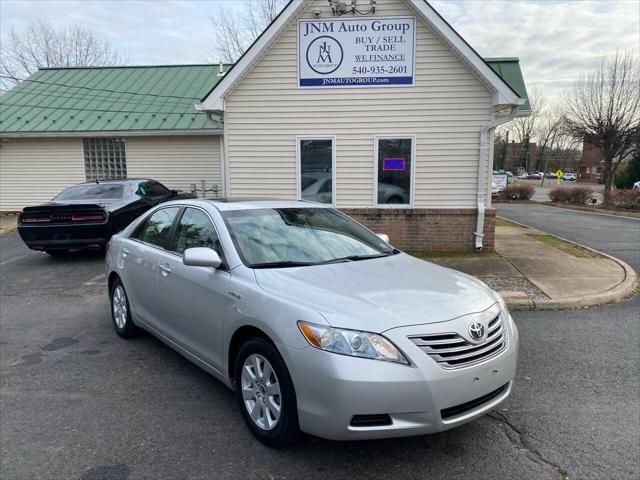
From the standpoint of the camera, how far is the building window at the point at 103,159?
16.2 meters

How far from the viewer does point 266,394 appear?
301cm

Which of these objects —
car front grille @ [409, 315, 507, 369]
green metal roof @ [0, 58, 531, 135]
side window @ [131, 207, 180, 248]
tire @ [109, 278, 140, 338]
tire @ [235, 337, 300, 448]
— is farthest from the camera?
green metal roof @ [0, 58, 531, 135]

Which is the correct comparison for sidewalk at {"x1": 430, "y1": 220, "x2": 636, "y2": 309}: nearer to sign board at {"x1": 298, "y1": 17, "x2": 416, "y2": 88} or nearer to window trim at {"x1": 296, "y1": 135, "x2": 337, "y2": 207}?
window trim at {"x1": 296, "y1": 135, "x2": 337, "y2": 207}

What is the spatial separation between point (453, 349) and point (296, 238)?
1.63 m

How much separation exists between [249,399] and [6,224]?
583 inches

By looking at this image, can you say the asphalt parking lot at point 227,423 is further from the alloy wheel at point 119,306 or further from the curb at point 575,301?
the curb at point 575,301

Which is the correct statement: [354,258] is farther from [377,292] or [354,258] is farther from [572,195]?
[572,195]

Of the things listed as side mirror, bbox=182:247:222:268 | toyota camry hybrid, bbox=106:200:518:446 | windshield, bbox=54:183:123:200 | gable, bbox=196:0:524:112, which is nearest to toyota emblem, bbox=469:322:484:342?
toyota camry hybrid, bbox=106:200:518:446

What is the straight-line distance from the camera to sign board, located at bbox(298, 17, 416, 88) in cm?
961

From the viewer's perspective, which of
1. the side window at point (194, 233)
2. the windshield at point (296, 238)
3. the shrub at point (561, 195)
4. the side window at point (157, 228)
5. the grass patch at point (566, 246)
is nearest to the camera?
the windshield at point (296, 238)

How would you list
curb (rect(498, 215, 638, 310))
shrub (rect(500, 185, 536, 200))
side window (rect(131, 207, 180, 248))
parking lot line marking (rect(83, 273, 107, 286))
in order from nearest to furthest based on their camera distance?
1. side window (rect(131, 207, 180, 248))
2. curb (rect(498, 215, 638, 310))
3. parking lot line marking (rect(83, 273, 107, 286))
4. shrub (rect(500, 185, 536, 200))

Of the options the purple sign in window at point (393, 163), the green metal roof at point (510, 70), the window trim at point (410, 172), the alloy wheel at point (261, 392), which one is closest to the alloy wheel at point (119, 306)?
the alloy wheel at point (261, 392)

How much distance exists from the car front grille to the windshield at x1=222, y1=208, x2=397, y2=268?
3.89 feet

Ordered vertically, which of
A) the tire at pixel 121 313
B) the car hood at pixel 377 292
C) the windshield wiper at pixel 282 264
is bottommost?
the tire at pixel 121 313
